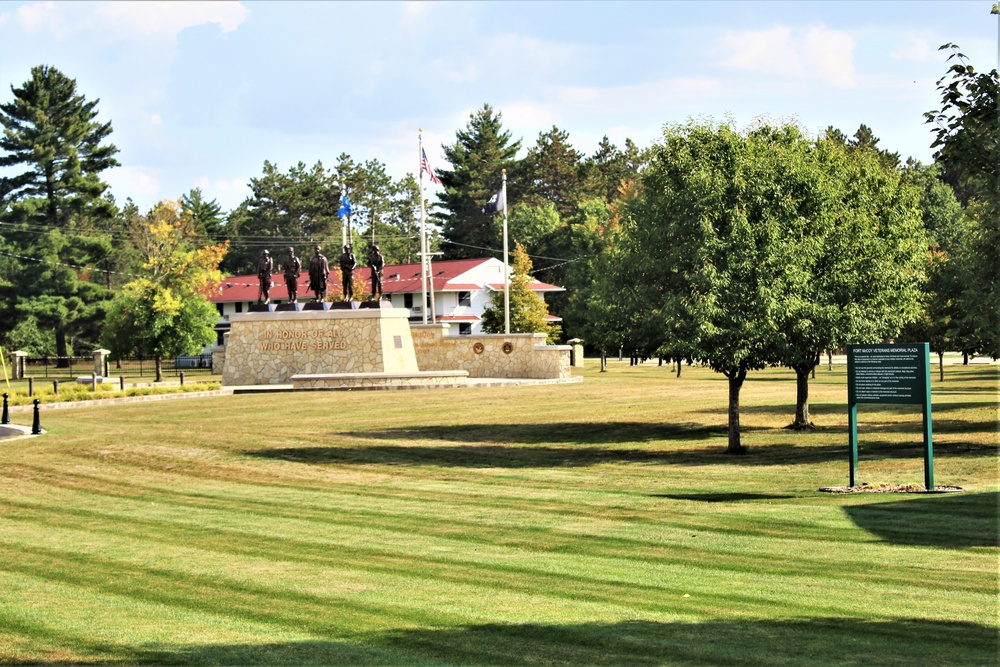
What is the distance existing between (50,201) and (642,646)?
92523 mm

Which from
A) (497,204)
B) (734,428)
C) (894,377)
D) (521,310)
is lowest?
(734,428)

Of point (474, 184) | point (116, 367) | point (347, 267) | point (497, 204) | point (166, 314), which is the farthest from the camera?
point (474, 184)

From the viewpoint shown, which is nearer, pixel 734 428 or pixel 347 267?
pixel 734 428

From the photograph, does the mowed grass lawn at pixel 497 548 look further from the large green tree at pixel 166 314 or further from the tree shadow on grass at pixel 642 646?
the large green tree at pixel 166 314

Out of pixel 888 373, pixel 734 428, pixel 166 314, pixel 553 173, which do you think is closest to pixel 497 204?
pixel 166 314

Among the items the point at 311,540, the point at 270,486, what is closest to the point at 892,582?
the point at 311,540

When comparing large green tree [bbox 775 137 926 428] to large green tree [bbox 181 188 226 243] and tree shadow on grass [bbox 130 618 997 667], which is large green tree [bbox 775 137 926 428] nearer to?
tree shadow on grass [bbox 130 618 997 667]

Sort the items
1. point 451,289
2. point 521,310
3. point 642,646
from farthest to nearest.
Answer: point 451,289 < point 521,310 < point 642,646

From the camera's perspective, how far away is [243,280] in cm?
11362

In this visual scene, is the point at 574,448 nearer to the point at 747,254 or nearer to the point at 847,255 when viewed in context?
the point at 747,254

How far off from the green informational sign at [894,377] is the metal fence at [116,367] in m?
63.6

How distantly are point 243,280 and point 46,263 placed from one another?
2511cm

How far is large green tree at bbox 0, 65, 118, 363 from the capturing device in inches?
3585

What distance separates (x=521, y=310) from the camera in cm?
7988
